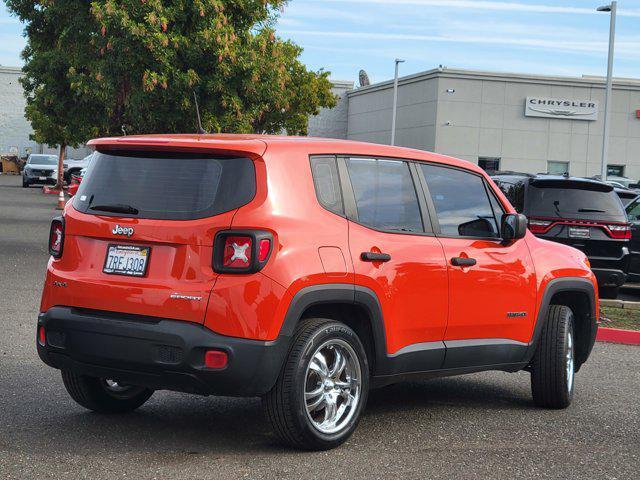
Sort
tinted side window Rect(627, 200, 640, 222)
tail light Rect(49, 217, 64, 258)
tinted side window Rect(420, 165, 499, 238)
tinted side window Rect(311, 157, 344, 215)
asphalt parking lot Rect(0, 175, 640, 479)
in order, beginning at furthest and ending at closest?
tinted side window Rect(627, 200, 640, 222) < tinted side window Rect(420, 165, 499, 238) < tail light Rect(49, 217, 64, 258) < tinted side window Rect(311, 157, 344, 215) < asphalt parking lot Rect(0, 175, 640, 479)

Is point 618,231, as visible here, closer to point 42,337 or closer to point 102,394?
point 102,394

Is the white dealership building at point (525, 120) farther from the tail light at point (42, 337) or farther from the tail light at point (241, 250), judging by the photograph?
Answer: the tail light at point (241, 250)

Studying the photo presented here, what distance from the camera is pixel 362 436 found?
636 cm

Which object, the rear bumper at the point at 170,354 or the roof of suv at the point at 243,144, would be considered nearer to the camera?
the rear bumper at the point at 170,354

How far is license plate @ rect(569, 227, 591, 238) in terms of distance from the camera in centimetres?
1359

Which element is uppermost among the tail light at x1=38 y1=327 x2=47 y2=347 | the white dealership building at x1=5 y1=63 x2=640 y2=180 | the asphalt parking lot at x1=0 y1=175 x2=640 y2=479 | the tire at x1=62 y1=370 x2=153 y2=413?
the white dealership building at x1=5 y1=63 x2=640 y2=180

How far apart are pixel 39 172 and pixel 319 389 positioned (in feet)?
169

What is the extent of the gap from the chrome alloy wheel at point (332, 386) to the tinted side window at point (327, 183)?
2.46 ft

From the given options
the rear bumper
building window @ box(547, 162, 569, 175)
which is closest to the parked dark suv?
the rear bumper

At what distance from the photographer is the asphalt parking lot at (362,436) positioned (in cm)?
550

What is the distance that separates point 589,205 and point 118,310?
9302mm

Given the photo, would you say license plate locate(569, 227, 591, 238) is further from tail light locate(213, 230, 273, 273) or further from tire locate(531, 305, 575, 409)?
tail light locate(213, 230, 273, 273)

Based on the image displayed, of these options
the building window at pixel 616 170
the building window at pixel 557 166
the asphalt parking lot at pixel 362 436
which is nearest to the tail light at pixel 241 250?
the asphalt parking lot at pixel 362 436

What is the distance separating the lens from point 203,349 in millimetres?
5371
